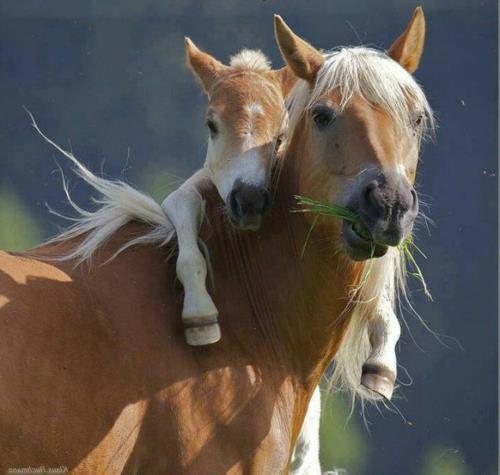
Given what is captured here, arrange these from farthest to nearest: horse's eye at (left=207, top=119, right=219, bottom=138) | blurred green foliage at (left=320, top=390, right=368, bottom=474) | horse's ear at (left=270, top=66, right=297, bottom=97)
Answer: blurred green foliage at (left=320, top=390, right=368, bottom=474), horse's ear at (left=270, top=66, right=297, bottom=97), horse's eye at (left=207, top=119, right=219, bottom=138)

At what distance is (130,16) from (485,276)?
103 inches

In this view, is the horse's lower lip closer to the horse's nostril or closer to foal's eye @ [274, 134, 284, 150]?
the horse's nostril

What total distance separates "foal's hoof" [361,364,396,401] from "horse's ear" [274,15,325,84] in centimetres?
105

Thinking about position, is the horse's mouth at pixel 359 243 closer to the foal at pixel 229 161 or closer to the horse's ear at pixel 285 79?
the foal at pixel 229 161

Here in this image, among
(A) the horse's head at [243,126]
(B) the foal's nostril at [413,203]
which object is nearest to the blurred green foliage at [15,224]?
(A) the horse's head at [243,126]

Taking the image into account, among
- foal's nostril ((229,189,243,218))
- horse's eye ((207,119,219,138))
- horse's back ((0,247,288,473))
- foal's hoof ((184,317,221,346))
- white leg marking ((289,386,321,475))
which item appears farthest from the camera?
white leg marking ((289,386,321,475))

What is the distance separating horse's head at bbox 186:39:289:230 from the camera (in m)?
3.44

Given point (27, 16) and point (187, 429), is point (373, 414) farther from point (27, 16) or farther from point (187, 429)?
point (27, 16)

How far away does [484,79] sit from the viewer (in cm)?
573

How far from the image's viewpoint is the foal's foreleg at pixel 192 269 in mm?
3207

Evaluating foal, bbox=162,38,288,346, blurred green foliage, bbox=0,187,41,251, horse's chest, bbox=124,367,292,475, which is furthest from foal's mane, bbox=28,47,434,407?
blurred green foliage, bbox=0,187,41,251

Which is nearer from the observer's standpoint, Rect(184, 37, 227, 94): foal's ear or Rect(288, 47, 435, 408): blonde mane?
Rect(288, 47, 435, 408): blonde mane

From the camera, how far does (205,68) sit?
4105mm

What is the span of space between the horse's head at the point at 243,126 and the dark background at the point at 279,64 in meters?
1.65
